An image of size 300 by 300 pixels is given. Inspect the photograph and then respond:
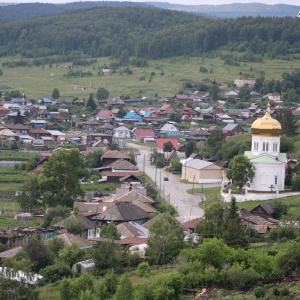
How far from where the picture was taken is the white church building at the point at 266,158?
47.8 metres

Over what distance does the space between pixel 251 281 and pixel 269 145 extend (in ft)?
61.0

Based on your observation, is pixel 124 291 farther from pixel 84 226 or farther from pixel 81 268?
pixel 84 226

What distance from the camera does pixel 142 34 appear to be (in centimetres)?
14775

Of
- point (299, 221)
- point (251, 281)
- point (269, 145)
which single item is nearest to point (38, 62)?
point (269, 145)

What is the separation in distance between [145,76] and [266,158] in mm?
Answer: 60164

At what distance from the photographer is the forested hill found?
398 feet

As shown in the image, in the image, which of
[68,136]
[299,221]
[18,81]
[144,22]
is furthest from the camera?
[144,22]

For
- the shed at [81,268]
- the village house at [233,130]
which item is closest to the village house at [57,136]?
the village house at [233,130]

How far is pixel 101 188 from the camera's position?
52.2 meters

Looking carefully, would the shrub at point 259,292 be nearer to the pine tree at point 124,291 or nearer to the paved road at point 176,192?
the pine tree at point 124,291

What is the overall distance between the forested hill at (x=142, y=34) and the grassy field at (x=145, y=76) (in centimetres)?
432

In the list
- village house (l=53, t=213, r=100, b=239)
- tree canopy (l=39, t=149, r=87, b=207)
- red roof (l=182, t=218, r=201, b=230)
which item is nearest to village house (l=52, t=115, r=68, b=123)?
tree canopy (l=39, t=149, r=87, b=207)

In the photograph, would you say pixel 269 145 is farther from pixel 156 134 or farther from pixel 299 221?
pixel 156 134

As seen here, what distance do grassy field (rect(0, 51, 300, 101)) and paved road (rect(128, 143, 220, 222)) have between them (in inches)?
1409
